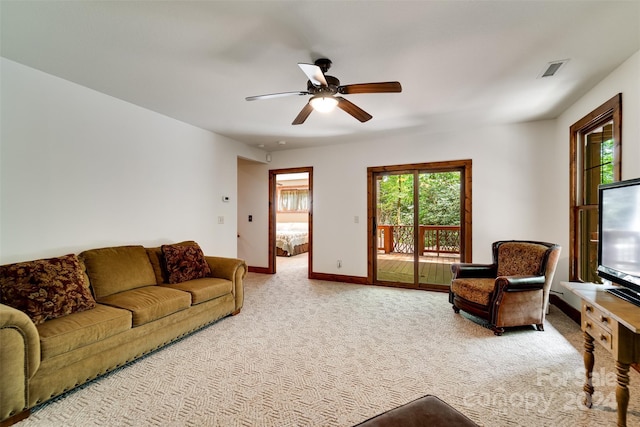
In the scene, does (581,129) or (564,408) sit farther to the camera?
Answer: (581,129)

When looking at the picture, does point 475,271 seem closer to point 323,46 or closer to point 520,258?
point 520,258

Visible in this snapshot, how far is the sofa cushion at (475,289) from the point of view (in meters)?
3.04

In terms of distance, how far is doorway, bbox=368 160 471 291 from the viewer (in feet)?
14.8

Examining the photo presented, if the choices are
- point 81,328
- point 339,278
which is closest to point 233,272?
point 81,328

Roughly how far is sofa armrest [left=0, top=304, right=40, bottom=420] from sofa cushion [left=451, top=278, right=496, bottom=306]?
12.2 ft

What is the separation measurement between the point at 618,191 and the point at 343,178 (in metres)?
3.69

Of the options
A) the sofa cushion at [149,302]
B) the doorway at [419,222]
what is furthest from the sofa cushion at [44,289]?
the doorway at [419,222]

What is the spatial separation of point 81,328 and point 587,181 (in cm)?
515

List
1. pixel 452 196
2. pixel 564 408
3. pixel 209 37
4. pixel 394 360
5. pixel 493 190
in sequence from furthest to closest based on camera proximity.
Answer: pixel 452 196 → pixel 493 190 → pixel 394 360 → pixel 209 37 → pixel 564 408

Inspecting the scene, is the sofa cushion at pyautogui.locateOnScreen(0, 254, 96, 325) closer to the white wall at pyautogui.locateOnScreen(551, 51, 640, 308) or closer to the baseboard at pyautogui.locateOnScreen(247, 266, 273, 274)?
the baseboard at pyautogui.locateOnScreen(247, 266, 273, 274)

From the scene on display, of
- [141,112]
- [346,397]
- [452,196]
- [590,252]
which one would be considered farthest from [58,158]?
[590,252]

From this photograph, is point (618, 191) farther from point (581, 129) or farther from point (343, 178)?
point (343, 178)

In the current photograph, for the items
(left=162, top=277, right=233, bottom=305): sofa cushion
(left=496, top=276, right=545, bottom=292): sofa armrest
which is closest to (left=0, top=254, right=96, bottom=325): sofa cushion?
(left=162, top=277, right=233, bottom=305): sofa cushion

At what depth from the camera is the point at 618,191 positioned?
1900 millimetres
